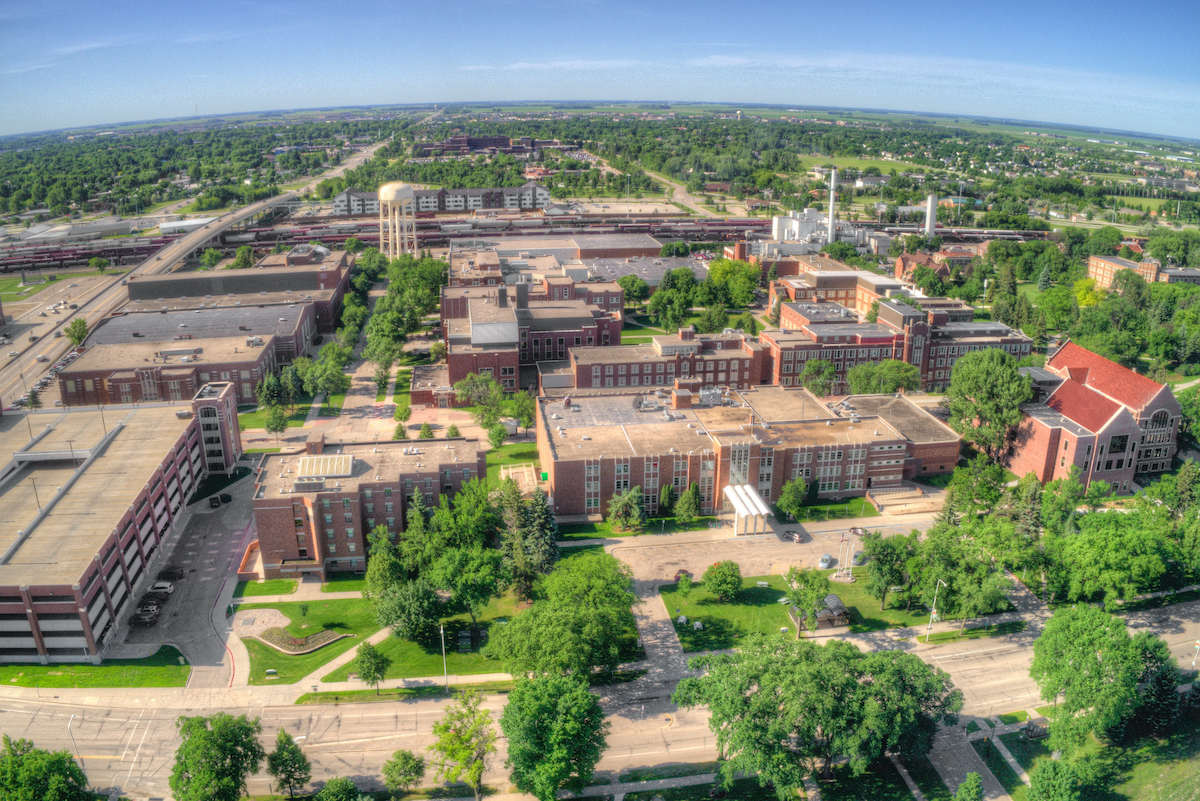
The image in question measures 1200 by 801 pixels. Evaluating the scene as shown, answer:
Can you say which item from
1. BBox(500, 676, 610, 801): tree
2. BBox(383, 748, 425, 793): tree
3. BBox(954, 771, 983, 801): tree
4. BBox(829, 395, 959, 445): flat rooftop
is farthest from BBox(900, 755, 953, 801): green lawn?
BBox(829, 395, 959, 445): flat rooftop

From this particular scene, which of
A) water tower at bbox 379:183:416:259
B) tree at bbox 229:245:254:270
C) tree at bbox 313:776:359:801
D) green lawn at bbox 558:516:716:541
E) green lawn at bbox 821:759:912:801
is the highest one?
water tower at bbox 379:183:416:259

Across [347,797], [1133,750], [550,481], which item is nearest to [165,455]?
[550,481]

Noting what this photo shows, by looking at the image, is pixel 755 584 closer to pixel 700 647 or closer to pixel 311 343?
pixel 700 647

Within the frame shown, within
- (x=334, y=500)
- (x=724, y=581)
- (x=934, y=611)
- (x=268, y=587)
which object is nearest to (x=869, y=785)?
(x=934, y=611)

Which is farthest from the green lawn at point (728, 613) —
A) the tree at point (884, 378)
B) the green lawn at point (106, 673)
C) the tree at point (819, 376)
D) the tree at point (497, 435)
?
the tree at point (884, 378)

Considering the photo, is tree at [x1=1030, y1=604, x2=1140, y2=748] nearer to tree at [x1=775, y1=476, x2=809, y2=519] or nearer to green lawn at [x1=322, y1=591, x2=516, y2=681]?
tree at [x1=775, y1=476, x2=809, y2=519]

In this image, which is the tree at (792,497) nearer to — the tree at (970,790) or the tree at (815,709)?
the tree at (815,709)
